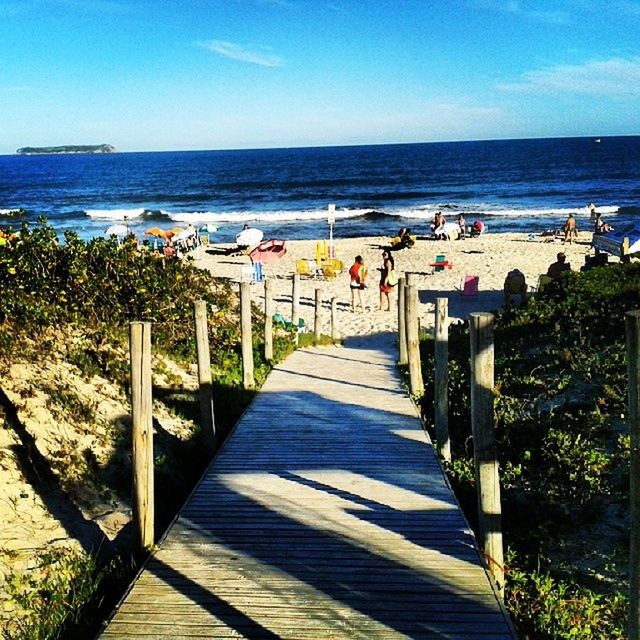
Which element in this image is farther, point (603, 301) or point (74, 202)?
point (74, 202)

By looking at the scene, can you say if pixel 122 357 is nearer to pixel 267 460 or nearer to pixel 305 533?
pixel 267 460

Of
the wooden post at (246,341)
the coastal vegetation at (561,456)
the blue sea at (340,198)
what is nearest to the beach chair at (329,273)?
the coastal vegetation at (561,456)

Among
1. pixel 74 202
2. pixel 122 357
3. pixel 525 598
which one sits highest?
pixel 74 202

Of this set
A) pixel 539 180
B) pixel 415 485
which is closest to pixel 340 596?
pixel 415 485

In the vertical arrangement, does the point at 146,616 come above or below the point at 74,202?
below

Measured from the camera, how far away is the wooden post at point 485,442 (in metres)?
4.57

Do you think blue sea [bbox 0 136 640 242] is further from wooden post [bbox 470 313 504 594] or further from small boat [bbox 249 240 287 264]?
wooden post [bbox 470 313 504 594]

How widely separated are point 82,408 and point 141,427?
2643 mm

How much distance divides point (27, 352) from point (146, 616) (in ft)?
14.5

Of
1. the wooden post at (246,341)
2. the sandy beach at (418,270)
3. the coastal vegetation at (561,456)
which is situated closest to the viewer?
the coastal vegetation at (561,456)

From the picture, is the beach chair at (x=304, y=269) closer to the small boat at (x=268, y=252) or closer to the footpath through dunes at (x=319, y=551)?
the small boat at (x=268, y=252)

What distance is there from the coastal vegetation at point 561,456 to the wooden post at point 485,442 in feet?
1.11

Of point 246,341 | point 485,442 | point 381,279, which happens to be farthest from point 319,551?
point 381,279

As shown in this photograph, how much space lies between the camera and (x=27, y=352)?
7562 mm
